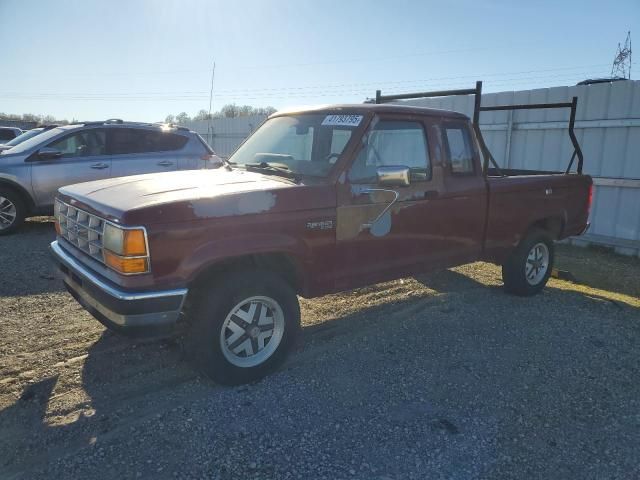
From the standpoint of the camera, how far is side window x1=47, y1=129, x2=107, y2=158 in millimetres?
8109

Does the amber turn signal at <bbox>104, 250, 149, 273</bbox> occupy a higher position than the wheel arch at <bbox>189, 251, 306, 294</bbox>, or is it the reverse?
the amber turn signal at <bbox>104, 250, 149, 273</bbox>

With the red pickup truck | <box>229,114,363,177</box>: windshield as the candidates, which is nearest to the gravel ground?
the red pickup truck


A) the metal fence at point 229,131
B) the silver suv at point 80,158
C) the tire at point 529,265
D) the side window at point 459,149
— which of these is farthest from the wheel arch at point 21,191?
the metal fence at point 229,131

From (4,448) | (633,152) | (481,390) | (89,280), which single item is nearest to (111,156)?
(89,280)

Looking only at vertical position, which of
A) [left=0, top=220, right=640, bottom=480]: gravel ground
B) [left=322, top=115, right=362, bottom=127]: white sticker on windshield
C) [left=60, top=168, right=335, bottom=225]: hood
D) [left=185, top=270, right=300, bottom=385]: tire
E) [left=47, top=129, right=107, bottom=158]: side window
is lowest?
[left=0, top=220, right=640, bottom=480]: gravel ground

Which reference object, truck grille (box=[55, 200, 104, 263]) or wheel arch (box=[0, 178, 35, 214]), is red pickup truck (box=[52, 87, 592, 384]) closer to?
truck grille (box=[55, 200, 104, 263])

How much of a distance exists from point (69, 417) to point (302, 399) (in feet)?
4.93

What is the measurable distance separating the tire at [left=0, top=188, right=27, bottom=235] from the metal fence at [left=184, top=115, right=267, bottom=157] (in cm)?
906

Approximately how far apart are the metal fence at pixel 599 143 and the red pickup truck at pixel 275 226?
4339mm

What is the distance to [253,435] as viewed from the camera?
293 centimetres

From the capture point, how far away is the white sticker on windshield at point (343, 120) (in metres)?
3.94

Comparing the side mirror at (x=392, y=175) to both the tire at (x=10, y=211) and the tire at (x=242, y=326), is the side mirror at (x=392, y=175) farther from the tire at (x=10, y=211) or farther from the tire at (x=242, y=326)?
the tire at (x=10, y=211)

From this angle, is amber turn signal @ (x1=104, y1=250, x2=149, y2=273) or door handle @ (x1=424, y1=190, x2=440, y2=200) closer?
Answer: amber turn signal @ (x1=104, y1=250, x2=149, y2=273)

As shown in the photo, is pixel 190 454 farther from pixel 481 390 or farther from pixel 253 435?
pixel 481 390
